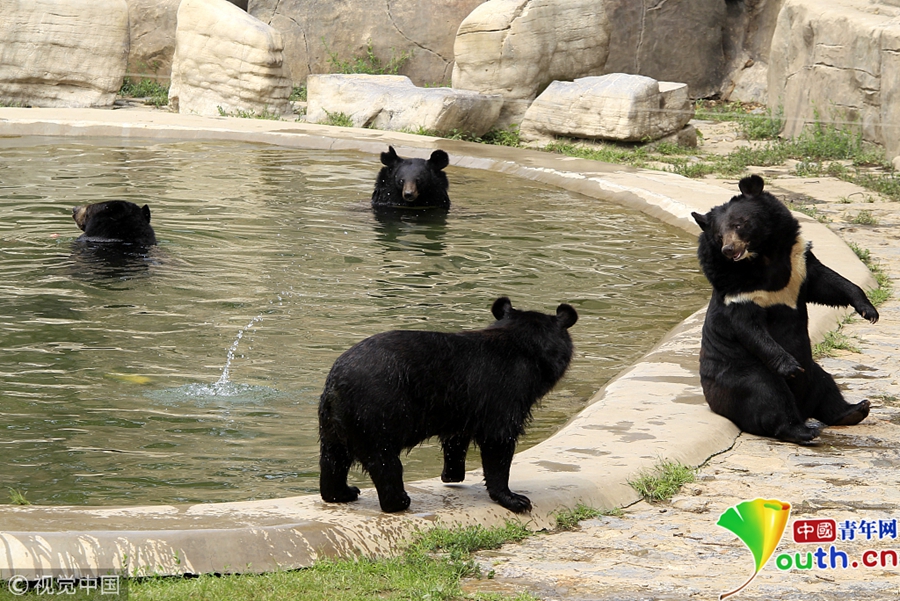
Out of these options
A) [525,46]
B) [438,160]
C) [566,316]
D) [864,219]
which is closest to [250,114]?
[525,46]

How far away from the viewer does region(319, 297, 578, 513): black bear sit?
384 centimetres

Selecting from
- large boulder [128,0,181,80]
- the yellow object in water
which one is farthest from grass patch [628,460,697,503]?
large boulder [128,0,181,80]

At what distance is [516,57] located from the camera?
52.2 ft

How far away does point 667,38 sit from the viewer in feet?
63.4

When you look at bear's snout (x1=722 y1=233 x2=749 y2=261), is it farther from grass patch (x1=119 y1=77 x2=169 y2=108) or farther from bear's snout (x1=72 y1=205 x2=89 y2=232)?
grass patch (x1=119 y1=77 x2=169 y2=108)

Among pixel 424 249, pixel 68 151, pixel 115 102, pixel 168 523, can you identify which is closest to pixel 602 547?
pixel 168 523

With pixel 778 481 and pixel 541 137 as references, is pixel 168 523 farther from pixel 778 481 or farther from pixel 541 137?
pixel 541 137

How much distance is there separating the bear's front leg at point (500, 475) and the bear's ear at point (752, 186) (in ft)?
5.85

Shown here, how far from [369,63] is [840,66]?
8545mm

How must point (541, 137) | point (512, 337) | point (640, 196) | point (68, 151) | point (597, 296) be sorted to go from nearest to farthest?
point (512, 337), point (597, 296), point (640, 196), point (68, 151), point (541, 137)

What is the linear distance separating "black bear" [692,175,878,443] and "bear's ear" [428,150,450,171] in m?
6.44

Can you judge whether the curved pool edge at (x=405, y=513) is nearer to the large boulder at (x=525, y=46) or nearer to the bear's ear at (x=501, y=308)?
the bear's ear at (x=501, y=308)

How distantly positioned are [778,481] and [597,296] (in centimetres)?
387

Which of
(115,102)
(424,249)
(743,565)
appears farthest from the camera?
(115,102)
